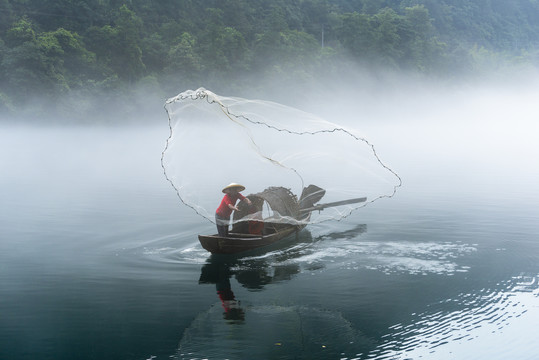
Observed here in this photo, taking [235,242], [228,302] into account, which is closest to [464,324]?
[228,302]

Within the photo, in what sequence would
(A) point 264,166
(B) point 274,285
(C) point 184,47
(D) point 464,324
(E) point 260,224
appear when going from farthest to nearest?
1. (C) point 184,47
2. (A) point 264,166
3. (E) point 260,224
4. (B) point 274,285
5. (D) point 464,324

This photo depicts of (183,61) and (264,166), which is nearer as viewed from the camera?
(264,166)

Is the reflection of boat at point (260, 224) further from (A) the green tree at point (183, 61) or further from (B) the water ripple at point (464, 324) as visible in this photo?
(A) the green tree at point (183, 61)

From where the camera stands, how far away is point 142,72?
7500 centimetres

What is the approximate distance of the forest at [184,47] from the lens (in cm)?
6575

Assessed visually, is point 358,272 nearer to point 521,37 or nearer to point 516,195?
point 516,195

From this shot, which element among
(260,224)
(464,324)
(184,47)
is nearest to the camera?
(464,324)

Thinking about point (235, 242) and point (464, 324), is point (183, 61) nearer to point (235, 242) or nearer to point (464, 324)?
point (235, 242)

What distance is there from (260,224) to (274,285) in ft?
9.99

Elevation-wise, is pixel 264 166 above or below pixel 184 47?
below

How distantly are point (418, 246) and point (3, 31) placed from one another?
6573 centimetres

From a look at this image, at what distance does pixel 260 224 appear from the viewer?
1686 cm

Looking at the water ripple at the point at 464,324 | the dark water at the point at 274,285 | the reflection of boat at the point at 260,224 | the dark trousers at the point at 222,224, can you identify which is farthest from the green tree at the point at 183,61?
the water ripple at the point at 464,324

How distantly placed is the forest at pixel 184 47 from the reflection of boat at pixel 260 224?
53793 millimetres
